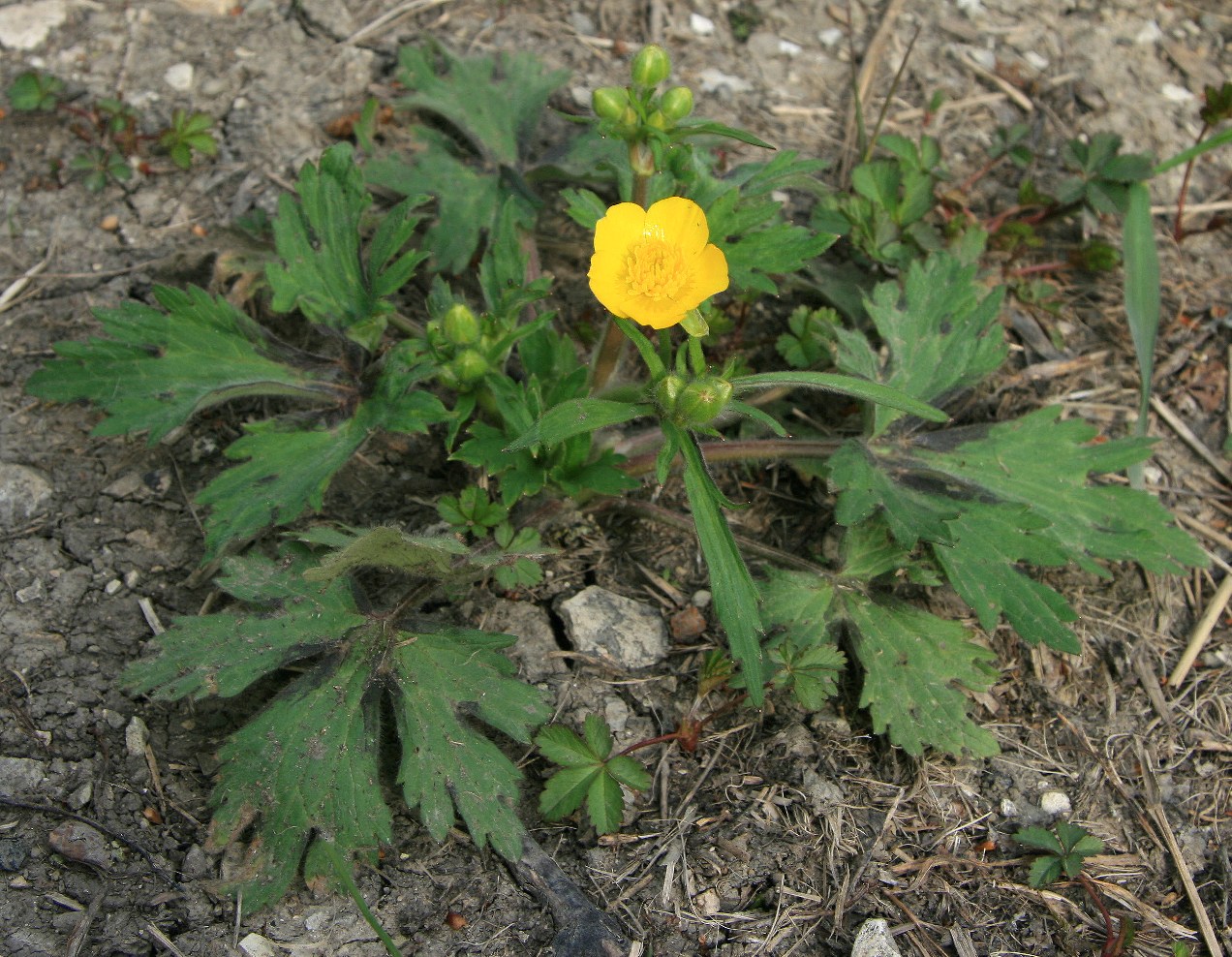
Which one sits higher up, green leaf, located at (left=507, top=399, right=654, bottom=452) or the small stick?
green leaf, located at (left=507, top=399, right=654, bottom=452)

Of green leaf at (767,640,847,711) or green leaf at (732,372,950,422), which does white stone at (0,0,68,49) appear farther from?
green leaf at (767,640,847,711)

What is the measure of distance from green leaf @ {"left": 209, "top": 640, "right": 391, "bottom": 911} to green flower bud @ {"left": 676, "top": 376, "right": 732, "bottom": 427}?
3.70 ft

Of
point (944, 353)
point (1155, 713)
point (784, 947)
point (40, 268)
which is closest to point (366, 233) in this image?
point (40, 268)

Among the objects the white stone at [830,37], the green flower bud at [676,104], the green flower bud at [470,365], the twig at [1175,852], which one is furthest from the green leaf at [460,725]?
the white stone at [830,37]

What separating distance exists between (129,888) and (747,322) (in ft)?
8.32

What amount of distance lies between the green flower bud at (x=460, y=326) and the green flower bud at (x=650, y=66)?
2.47 ft

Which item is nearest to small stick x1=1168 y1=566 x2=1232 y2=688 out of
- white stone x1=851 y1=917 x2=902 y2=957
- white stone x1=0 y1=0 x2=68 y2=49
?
white stone x1=851 y1=917 x2=902 y2=957

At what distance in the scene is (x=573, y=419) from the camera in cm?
228

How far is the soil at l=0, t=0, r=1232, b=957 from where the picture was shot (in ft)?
8.02

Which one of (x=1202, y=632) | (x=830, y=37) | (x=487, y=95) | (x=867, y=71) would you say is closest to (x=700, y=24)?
(x=830, y=37)

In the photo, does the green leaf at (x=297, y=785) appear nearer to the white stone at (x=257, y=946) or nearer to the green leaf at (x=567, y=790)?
the white stone at (x=257, y=946)

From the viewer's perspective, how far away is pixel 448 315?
266cm

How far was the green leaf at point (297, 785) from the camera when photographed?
2.42 meters

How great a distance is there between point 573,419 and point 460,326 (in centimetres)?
57
